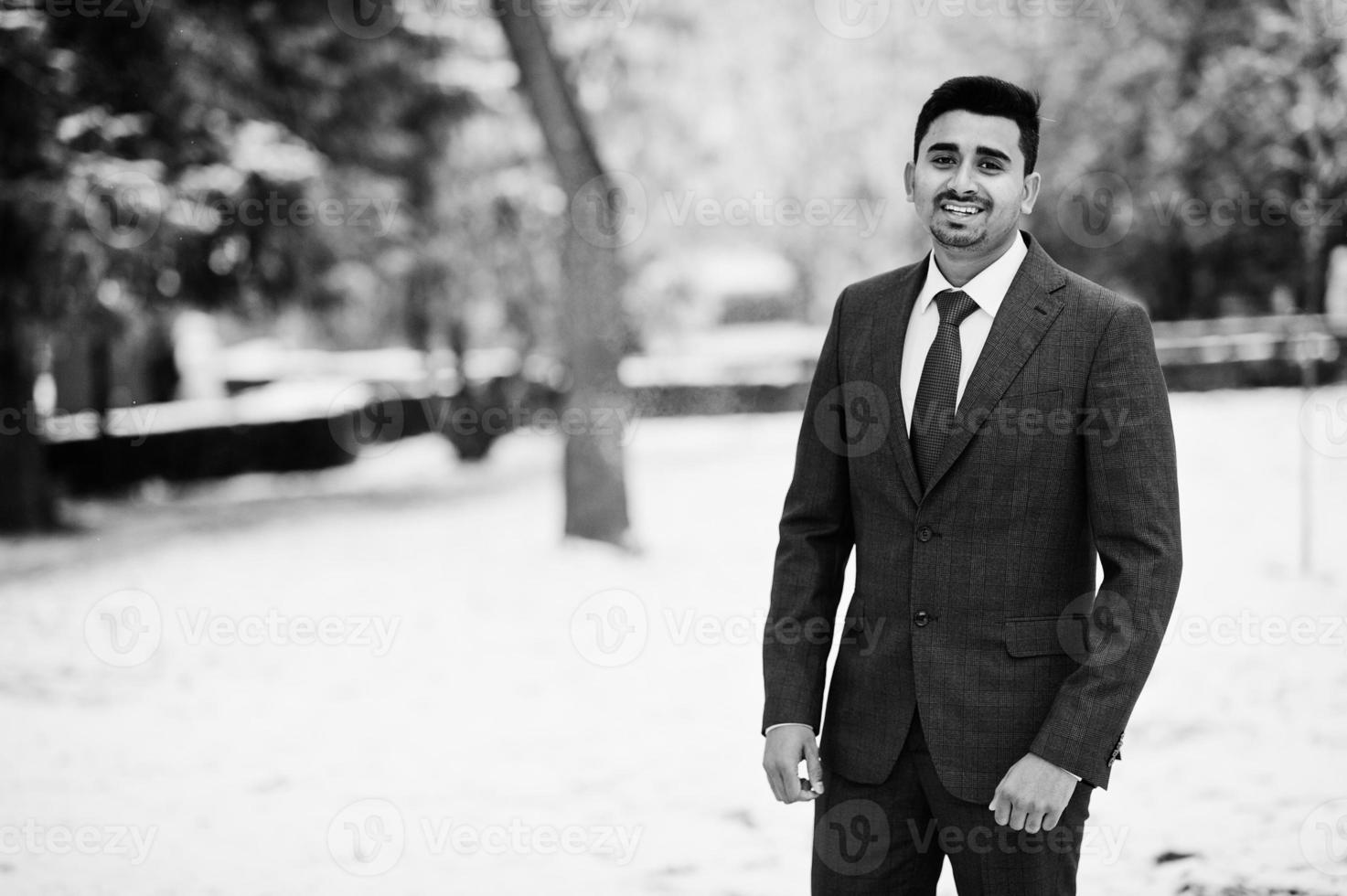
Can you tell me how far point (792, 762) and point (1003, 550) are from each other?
24.8 inches

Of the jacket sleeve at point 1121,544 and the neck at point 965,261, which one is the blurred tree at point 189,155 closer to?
the neck at point 965,261

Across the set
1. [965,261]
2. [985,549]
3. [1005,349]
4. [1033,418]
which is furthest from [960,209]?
[985,549]

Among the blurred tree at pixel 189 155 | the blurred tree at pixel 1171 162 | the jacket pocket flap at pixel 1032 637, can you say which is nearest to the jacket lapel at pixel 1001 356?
the jacket pocket flap at pixel 1032 637

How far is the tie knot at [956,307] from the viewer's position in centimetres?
252

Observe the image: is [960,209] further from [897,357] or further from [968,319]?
[897,357]

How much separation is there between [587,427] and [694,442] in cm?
1312

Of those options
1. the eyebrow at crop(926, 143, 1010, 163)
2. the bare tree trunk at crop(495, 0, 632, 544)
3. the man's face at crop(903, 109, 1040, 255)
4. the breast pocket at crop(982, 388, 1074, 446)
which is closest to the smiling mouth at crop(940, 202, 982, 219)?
the man's face at crop(903, 109, 1040, 255)

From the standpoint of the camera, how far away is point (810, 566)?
2705 mm

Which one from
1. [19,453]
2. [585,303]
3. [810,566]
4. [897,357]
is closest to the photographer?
[897,357]

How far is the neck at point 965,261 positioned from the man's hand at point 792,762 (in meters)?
1.02

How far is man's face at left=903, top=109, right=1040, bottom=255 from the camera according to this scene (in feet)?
7.83

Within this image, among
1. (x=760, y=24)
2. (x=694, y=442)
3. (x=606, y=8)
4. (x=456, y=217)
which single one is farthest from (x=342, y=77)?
(x=694, y=442)

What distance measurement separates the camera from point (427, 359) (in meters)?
23.2

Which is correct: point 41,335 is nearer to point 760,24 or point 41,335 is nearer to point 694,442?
point 760,24
